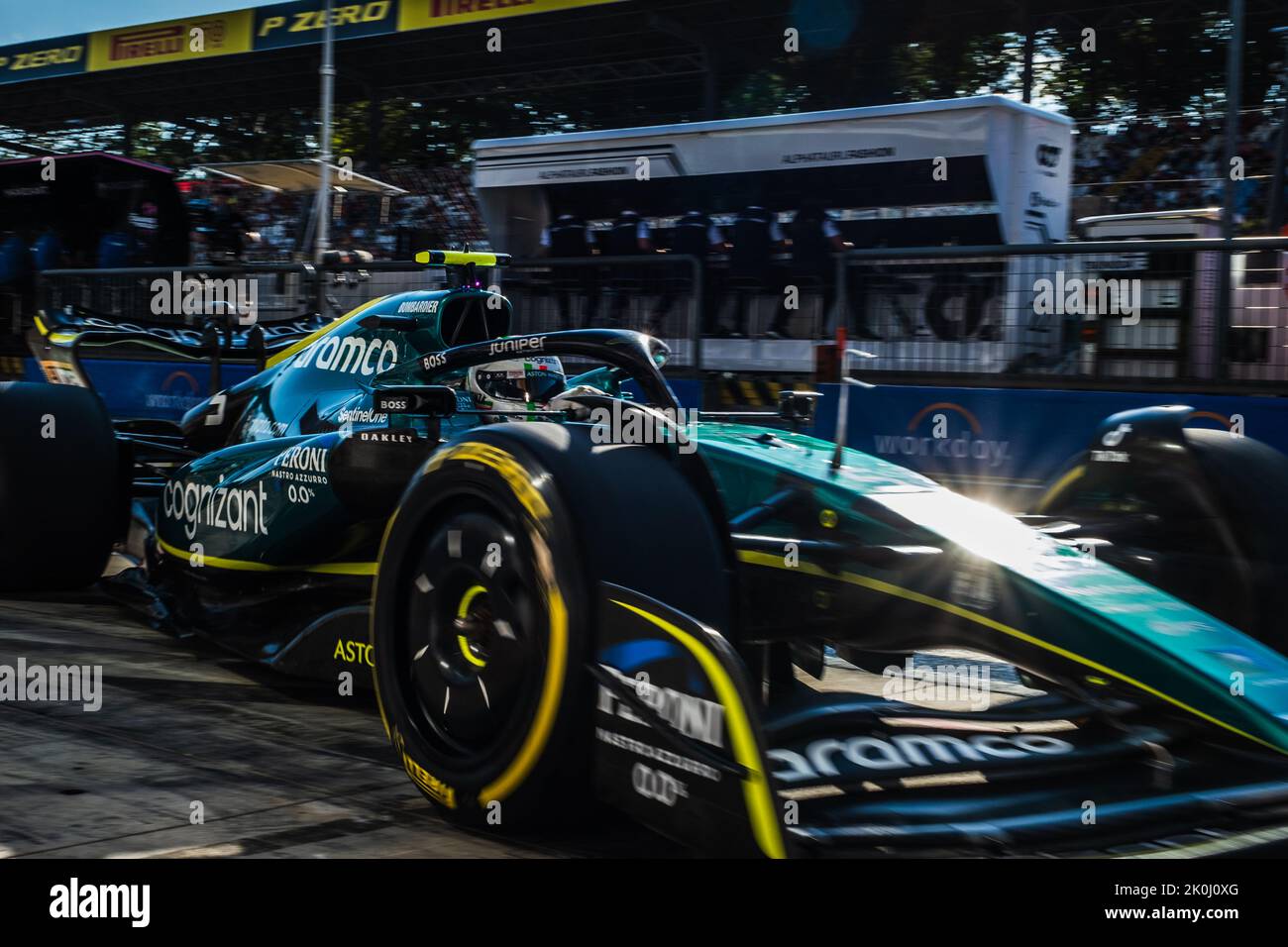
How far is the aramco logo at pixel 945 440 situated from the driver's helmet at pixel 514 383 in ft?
11.3

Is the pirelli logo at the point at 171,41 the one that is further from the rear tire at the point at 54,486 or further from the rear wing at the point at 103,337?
the rear tire at the point at 54,486

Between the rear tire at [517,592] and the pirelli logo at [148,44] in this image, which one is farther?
the pirelli logo at [148,44]

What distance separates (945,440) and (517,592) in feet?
17.5

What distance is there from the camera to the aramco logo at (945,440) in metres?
7.74

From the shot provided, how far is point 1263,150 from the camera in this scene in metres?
15.2

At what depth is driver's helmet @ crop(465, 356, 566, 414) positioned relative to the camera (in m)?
4.78

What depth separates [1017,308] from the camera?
8.06 meters

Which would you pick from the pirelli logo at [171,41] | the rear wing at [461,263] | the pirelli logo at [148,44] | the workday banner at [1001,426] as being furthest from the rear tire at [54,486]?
the pirelli logo at [148,44]

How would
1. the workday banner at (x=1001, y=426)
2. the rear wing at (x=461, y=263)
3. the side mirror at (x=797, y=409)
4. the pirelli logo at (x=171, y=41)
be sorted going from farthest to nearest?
the pirelli logo at (x=171, y=41)
the workday banner at (x=1001, y=426)
the rear wing at (x=461, y=263)
the side mirror at (x=797, y=409)

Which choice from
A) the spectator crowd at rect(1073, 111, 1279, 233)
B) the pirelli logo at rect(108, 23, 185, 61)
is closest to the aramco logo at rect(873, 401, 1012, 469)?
the spectator crowd at rect(1073, 111, 1279, 233)

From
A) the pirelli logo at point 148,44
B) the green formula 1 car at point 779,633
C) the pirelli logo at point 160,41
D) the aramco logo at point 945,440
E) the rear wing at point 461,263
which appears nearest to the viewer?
the green formula 1 car at point 779,633

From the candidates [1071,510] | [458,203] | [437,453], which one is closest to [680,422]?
[437,453]

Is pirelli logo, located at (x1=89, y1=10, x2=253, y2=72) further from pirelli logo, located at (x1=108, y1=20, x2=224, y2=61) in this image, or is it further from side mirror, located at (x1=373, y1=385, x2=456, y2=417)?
side mirror, located at (x1=373, y1=385, x2=456, y2=417)

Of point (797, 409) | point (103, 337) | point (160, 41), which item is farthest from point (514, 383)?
point (160, 41)
